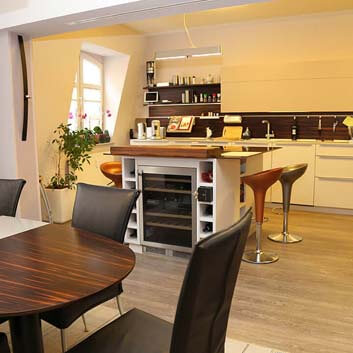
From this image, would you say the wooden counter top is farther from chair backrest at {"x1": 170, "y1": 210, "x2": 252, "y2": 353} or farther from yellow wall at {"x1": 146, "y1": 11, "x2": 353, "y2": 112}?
yellow wall at {"x1": 146, "y1": 11, "x2": 353, "y2": 112}

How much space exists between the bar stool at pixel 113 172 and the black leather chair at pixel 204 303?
2.80m

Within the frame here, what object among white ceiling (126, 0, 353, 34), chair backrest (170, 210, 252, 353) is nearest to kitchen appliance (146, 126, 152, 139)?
white ceiling (126, 0, 353, 34)

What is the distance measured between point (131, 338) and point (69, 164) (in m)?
4.09

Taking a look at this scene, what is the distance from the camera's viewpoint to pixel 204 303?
1198 millimetres

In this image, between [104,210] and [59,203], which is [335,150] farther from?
[104,210]

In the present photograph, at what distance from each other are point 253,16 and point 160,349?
553 centimetres

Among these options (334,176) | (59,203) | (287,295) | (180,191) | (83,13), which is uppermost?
(83,13)

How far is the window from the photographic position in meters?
6.14

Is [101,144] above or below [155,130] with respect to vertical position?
below

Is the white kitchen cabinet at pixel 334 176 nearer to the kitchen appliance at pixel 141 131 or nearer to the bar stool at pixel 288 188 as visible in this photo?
the bar stool at pixel 288 188

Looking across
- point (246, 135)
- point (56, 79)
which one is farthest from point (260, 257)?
point (56, 79)

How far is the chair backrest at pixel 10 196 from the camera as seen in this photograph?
265 cm

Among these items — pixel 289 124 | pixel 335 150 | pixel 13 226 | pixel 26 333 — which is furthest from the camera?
pixel 289 124

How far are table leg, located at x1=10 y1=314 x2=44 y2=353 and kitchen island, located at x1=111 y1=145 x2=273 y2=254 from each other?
2.08 m
